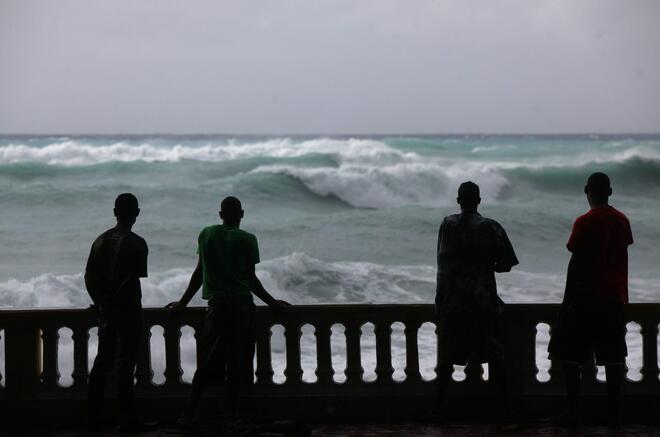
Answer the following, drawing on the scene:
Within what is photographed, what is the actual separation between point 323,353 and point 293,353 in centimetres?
19

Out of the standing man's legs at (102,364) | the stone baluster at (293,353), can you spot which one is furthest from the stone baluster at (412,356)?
the standing man's legs at (102,364)

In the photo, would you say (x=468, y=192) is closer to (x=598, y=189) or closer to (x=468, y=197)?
(x=468, y=197)

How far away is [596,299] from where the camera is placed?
19.3 feet

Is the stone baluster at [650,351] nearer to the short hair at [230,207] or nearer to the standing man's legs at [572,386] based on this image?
the standing man's legs at [572,386]

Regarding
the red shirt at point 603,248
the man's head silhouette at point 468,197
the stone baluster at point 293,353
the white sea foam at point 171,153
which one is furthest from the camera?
the white sea foam at point 171,153

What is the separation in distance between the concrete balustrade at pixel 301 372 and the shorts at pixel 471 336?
0.76ft

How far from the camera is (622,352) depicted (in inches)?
234

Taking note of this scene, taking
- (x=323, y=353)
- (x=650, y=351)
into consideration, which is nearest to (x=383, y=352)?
(x=323, y=353)

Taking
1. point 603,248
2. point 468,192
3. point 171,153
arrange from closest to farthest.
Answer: point 603,248, point 468,192, point 171,153

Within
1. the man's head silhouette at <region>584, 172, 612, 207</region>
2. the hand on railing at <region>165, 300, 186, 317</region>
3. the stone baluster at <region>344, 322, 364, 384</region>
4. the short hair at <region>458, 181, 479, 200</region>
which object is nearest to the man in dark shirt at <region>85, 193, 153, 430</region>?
the hand on railing at <region>165, 300, 186, 317</region>

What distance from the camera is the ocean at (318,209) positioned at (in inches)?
727

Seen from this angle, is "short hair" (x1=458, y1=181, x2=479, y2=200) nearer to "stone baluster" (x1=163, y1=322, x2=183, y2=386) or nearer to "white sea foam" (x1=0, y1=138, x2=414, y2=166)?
"stone baluster" (x1=163, y1=322, x2=183, y2=386)

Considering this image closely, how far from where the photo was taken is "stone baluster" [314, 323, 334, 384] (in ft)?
20.9

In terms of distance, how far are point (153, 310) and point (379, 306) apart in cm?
140
